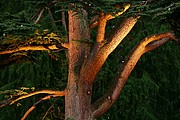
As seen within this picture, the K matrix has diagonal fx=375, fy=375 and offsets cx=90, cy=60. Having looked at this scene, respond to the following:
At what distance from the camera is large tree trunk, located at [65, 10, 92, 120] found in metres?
5.54

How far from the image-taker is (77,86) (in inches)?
221

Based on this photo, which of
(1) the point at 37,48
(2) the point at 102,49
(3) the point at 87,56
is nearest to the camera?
(2) the point at 102,49

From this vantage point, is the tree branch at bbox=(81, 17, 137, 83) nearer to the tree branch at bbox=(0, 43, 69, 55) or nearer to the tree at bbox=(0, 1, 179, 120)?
the tree at bbox=(0, 1, 179, 120)

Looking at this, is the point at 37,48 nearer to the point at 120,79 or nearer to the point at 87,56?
the point at 87,56

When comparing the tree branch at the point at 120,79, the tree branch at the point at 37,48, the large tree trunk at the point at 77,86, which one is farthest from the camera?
the tree branch at the point at 120,79

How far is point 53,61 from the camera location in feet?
28.0

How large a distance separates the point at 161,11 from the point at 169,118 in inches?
238

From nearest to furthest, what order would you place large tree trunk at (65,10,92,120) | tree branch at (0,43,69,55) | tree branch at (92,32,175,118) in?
tree branch at (0,43,69,55), large tree trunk at (65,10,92,120), tree branch at (92,32,175,118)

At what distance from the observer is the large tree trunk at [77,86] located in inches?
218

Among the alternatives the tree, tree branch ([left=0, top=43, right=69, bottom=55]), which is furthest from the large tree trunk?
tree branch ([left=0, top=43, right=69, bottom=55])

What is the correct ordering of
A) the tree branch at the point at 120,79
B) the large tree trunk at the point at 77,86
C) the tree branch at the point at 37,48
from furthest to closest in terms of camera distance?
the tree branch at the point at 120,79
the large tree trunk at the point at 77,86
the tree branch at the point at 37,48

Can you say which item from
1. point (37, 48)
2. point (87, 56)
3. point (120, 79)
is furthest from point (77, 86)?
point (37, 48)

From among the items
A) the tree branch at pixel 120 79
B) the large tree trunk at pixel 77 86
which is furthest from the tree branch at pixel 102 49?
the tree branch at pixel 120 79

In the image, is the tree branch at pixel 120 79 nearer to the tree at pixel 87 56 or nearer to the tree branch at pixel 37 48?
the tree at pixel 87 56
